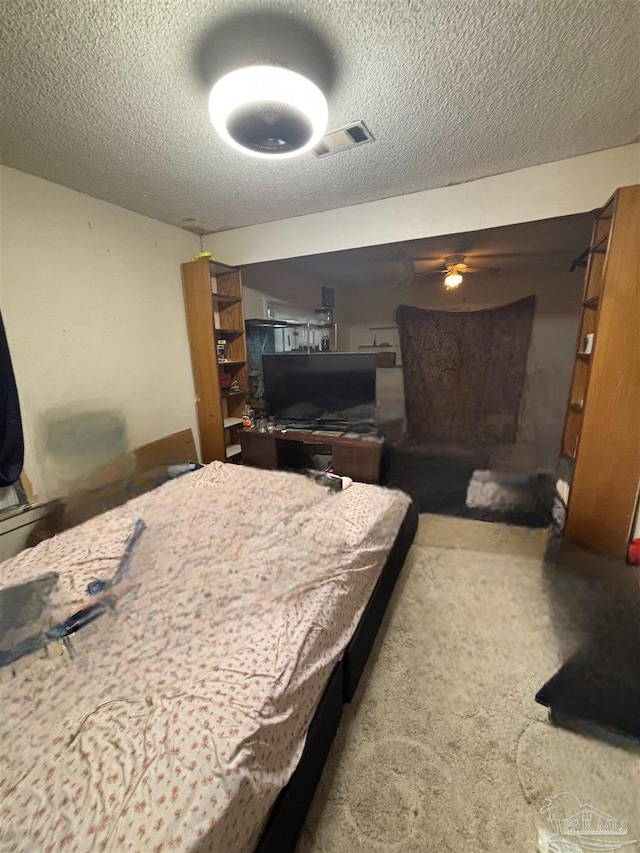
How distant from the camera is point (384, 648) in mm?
1352

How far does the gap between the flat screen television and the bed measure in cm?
109

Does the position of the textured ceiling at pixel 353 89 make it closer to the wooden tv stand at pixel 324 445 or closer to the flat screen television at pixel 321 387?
the flat screen television at pixel 321 387

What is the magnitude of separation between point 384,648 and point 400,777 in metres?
0.42

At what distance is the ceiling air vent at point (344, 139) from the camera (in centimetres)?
131

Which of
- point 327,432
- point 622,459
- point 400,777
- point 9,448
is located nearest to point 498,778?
point 400,777

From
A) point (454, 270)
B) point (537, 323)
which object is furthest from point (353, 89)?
point (537, 323)

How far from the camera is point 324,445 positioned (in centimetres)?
251

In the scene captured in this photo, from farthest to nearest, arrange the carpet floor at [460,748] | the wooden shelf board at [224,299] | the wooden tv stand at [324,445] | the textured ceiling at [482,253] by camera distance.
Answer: the wooden shelf board at [224,299] → the wooden tv stand at [324,445] → the textured ceiling at [482,253] → the carpet floor at [460,748]

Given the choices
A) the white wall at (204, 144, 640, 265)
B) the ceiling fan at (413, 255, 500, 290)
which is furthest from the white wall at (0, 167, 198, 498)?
the ceiling fan at (413, 255, 500, 290)

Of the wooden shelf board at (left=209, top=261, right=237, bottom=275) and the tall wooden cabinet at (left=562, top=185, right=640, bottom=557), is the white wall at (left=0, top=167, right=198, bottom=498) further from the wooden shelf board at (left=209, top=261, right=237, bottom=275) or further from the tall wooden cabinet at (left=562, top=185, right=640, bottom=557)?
the tall wooden cabinet at (left=562, top=185, right=640, bottom=557)

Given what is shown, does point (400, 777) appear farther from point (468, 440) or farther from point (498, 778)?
point (468, 440)

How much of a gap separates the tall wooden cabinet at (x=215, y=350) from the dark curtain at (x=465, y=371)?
1.33 m

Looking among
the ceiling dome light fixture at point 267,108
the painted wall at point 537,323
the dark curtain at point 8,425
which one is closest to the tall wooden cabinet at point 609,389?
the painted wall at point 537,323
